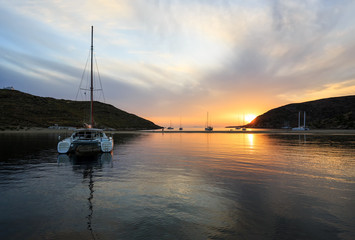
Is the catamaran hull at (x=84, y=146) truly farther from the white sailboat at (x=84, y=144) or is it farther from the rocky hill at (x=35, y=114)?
the rocky hill at (x=35, y=114)

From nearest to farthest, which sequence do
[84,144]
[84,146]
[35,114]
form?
[84,144]
[84,146]
[35,114]

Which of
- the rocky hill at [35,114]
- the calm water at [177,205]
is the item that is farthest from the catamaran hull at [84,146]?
the rocky hill at [35,114]

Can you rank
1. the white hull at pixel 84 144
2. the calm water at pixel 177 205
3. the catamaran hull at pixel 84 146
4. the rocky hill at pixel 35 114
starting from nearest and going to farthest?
the calm water at pixel 177 205 → the catamaran hull at pixel 84 146 → the white hull at pixel 84 144 → the rocky hill at pixel 35 114

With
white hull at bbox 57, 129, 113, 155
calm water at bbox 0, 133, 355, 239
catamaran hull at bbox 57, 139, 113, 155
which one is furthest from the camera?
white hull at bbox 57, 129, 113, 155

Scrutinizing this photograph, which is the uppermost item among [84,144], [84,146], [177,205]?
[84,144]

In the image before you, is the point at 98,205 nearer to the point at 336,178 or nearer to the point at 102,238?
the point at 102,238

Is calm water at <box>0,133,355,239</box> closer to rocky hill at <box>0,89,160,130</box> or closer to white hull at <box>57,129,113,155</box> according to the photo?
white hull at <box>57,129,113,155</box>

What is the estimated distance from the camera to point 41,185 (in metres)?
11.8

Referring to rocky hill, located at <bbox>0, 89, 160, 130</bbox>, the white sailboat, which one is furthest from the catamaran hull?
rocky hill, located at <bbox>0, 89, 160, 130</bbox>

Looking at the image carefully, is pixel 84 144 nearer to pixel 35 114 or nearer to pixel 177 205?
pixel 177 205

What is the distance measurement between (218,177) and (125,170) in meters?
7.15

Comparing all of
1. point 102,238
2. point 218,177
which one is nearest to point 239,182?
point 218,177

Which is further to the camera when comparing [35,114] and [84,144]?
[35,114]

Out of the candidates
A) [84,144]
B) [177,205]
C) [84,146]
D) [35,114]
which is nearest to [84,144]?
[84,144]
